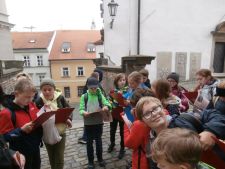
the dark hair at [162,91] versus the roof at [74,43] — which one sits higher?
the roof at [74,43]

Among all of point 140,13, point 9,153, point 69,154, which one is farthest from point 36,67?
point 9,153

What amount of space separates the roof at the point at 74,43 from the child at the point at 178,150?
3303 cm

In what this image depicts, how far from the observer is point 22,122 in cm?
256

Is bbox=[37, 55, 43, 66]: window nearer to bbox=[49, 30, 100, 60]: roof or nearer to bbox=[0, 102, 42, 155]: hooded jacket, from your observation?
bbox=[49, 30, 100, 60]: roof

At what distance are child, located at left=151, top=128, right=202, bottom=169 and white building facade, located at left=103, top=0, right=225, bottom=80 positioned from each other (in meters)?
9.79

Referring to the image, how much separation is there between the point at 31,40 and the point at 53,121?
117 ft

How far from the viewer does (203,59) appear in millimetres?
11773

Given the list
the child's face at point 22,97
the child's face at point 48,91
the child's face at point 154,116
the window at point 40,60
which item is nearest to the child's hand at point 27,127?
the child's face at point 22,97

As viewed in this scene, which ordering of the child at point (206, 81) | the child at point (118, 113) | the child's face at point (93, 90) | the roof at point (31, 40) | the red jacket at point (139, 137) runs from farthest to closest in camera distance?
the roof at point (31, 40)
the child at point (118, 113)
the child at point (206, 81)
the child's face at point (93, 90)
the red jacket at point (139, 137)

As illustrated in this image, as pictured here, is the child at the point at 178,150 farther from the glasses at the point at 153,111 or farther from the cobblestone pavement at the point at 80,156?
the cobblestone pavement at the point at 80,156

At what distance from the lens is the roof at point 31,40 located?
3425cm

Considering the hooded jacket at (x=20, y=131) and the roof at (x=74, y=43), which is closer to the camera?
the hooded jacket at (x=20, y=131)

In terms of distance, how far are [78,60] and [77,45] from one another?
3286mm

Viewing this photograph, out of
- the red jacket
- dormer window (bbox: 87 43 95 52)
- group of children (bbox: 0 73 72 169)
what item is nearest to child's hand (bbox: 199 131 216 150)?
the red jacket
